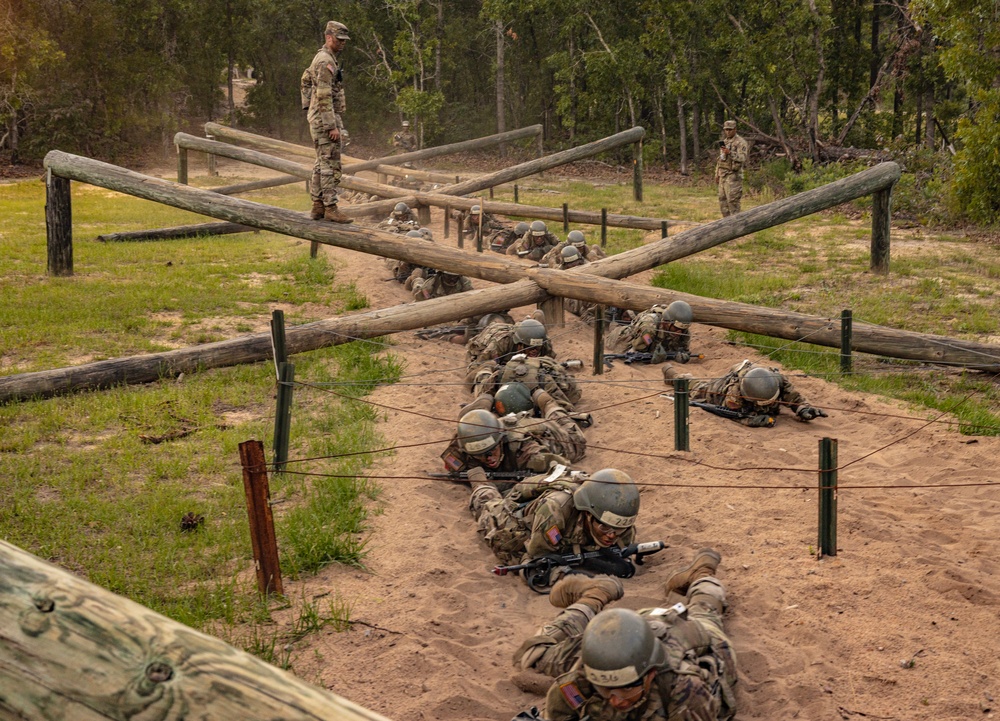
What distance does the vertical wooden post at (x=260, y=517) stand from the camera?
17.4ft

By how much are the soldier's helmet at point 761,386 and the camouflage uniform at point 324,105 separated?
5.67 metres

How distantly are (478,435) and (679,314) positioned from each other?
4001 millimetres

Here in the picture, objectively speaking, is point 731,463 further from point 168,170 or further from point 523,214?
point 168,170

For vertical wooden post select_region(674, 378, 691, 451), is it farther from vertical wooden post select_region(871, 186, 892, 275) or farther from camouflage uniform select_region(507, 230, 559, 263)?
camouflage uniform select_region(507, 230, 559, 263)

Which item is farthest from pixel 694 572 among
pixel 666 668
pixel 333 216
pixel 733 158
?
pixel 733 158

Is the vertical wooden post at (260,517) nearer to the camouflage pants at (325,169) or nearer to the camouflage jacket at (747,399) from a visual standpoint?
the camouflage jacket at (747,399)

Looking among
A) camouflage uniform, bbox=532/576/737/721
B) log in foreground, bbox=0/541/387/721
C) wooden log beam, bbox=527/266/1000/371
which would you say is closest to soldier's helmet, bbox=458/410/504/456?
camouflage uniform, bbox=532/576/737/721

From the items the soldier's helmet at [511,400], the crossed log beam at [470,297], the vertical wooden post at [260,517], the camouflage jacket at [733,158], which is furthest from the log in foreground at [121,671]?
the camouflage jacket at [733,158]

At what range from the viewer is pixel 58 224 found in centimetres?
1400

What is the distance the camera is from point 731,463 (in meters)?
7.80

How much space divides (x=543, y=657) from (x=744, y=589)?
1.61 meters

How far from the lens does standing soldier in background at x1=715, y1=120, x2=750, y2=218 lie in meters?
18.7

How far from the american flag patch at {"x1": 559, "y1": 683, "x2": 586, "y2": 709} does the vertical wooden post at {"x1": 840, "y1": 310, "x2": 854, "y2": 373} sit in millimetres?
6465

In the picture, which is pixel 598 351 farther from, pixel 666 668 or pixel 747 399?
pixel 666 668
